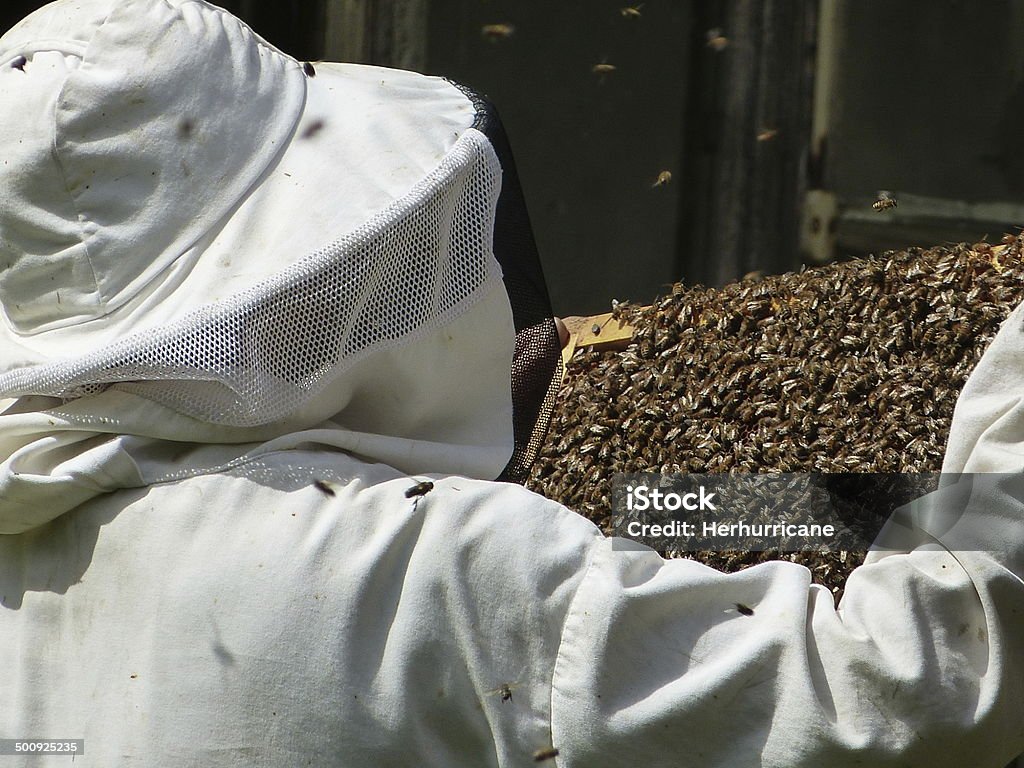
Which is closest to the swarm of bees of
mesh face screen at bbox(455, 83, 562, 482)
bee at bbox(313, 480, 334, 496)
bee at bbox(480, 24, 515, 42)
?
mesh face screen at bbox(455, 83, 562, 482)

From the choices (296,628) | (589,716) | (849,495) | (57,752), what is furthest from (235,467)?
(849,495)

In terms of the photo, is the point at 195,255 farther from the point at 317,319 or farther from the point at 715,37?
the point at 715,37

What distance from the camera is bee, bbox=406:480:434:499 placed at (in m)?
1.55

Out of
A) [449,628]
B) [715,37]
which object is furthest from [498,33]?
[449,628]

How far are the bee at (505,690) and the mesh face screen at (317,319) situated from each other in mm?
442

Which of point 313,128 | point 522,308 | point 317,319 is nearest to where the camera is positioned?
point 317,319

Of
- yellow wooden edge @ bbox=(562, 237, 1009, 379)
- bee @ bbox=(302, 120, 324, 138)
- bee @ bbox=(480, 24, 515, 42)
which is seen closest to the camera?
bee @ bbox=(302, 120, 324, 138)

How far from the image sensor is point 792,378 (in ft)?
11.2

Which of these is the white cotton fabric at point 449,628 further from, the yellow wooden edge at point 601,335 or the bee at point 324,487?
the yellow wooden edge at point 601,335

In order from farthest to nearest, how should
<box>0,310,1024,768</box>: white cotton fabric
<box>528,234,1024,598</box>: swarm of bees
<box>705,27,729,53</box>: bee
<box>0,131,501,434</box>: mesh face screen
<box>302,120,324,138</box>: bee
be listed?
<box>705,27,729,53</box>: bee
<box>528,234,1024,598</box>: swarm of bees
<box>302,120,324,138</box>: bee
<box>0,131,501,434</box>: mesh face screen
<box>0,310,1024,768</box>: white cotton fabric

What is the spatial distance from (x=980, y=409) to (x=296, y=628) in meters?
0.86

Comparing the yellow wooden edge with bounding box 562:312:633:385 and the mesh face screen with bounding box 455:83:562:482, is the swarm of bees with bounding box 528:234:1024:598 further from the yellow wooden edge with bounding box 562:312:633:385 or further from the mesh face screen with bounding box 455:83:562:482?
the mesh face screen with bounding box 455:83:562:482

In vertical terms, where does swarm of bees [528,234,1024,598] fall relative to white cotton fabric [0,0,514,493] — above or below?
below

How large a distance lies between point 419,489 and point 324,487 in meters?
0.12
